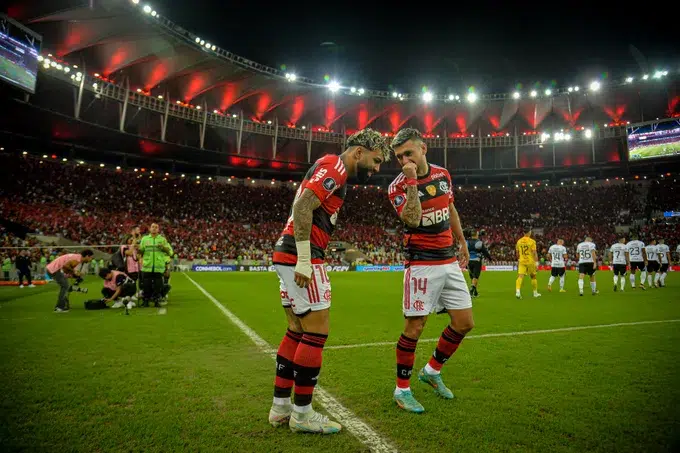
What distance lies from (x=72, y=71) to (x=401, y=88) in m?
36.4

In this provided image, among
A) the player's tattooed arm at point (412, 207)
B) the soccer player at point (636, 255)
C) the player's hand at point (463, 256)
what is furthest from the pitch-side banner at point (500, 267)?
the player's tattooed arm at point (412, 207)

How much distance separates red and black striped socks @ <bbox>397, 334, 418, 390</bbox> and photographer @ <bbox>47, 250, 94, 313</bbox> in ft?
29.9

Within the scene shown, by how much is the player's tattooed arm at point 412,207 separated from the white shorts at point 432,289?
1.81 feet

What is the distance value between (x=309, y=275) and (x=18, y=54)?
28.3m

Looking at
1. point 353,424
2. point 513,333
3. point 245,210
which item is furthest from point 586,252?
point 245,210

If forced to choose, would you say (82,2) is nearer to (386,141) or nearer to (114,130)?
(114,130)

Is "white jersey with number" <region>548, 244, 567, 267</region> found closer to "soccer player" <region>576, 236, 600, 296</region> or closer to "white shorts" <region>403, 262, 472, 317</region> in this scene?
"soccer player" <region>576, 236, 600, 296</region>

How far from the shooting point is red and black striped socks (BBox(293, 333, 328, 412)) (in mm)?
2959

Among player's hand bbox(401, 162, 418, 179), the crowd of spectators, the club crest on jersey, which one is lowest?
the club crest on jersey

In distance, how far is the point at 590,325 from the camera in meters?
7.14

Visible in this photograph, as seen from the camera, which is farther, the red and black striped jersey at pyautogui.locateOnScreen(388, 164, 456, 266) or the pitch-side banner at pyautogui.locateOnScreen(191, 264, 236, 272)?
the pitch-side banner at pyautogui.locateOnScreen(191, 264, 236, 272)

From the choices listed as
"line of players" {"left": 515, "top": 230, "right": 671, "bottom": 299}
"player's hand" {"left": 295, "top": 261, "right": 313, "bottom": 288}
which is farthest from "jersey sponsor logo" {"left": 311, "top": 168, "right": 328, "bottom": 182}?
"line of players" {"left": 515, "top": 230, "right": 671, "bottom": 299}

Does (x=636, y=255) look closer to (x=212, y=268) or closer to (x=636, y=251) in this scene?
(x=636, y=251)

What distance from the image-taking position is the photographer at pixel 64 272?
372 inches
